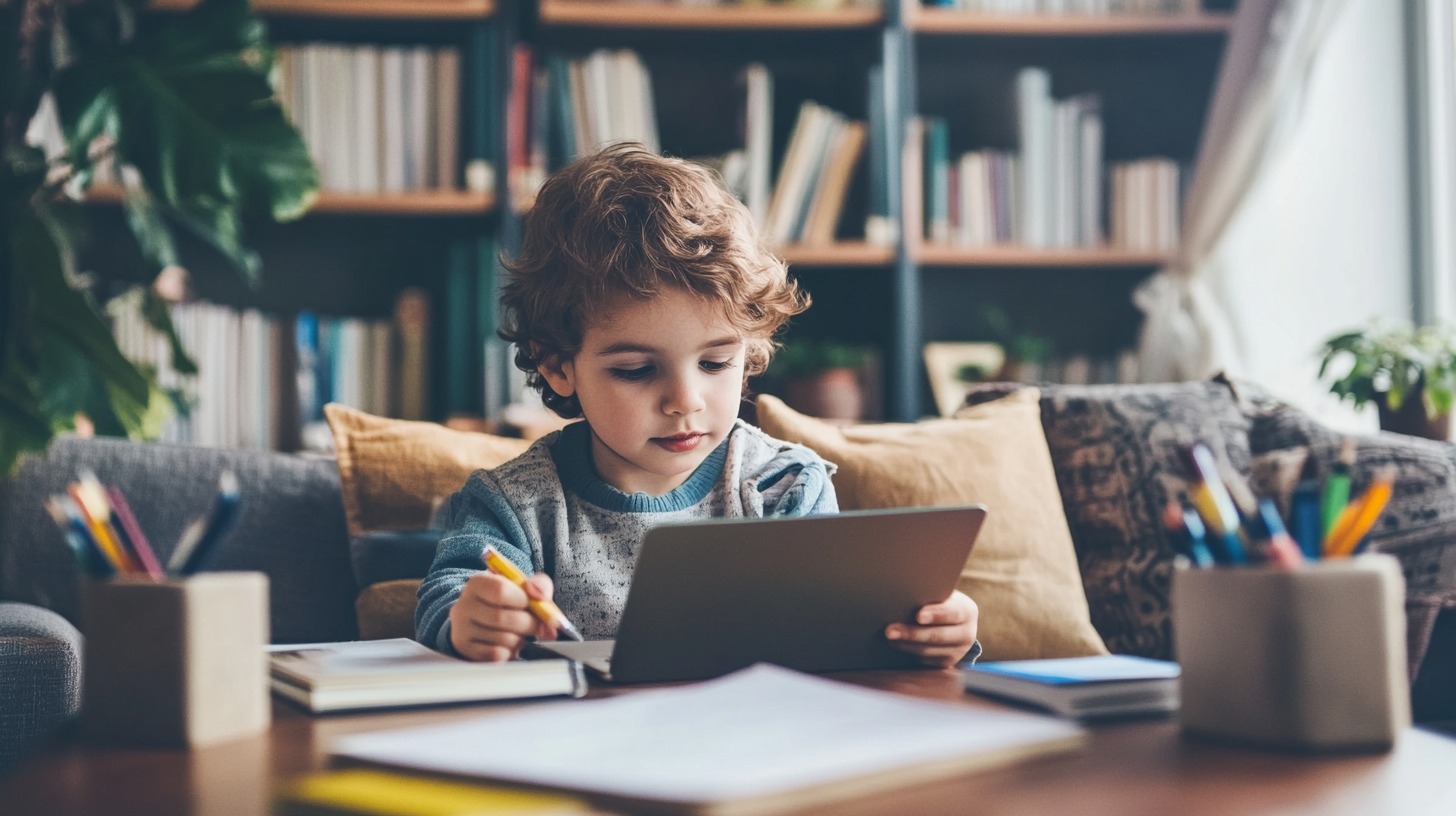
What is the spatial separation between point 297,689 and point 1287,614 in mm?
533

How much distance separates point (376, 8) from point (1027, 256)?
1372 mm

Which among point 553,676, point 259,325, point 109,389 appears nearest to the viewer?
point 553,676

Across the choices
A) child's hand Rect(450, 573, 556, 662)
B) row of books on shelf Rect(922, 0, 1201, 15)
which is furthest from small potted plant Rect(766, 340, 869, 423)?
child's hand Rect(450, 573, 556, 662)

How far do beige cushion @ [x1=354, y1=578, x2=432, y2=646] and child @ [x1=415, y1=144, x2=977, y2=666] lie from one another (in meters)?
0.19

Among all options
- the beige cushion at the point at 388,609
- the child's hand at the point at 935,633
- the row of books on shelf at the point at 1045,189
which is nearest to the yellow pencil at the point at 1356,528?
the child's hand at the point at 935,633

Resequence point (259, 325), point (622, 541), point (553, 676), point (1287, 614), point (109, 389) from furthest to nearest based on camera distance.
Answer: point (259, 325)
point (109, 389)
point (622, 541)
point (553, 676)
point (1287, 614)

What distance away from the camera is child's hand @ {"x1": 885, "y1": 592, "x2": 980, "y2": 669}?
0.85 metres

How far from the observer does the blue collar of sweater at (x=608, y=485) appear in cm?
120

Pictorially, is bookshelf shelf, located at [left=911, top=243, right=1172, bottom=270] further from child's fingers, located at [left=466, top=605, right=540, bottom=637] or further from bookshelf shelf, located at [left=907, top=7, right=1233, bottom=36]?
child's fingers, located at [left=466, top=605, right=540, bottom=637]

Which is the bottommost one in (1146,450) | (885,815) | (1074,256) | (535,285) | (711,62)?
(885,815)

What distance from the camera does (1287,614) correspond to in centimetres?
58

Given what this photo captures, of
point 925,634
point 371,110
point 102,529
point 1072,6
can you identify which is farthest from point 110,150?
point 1072,6

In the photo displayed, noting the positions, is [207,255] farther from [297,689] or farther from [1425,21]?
[1425,21]

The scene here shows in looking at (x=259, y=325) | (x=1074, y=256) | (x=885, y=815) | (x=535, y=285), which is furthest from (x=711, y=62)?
(x=885, y=815)
